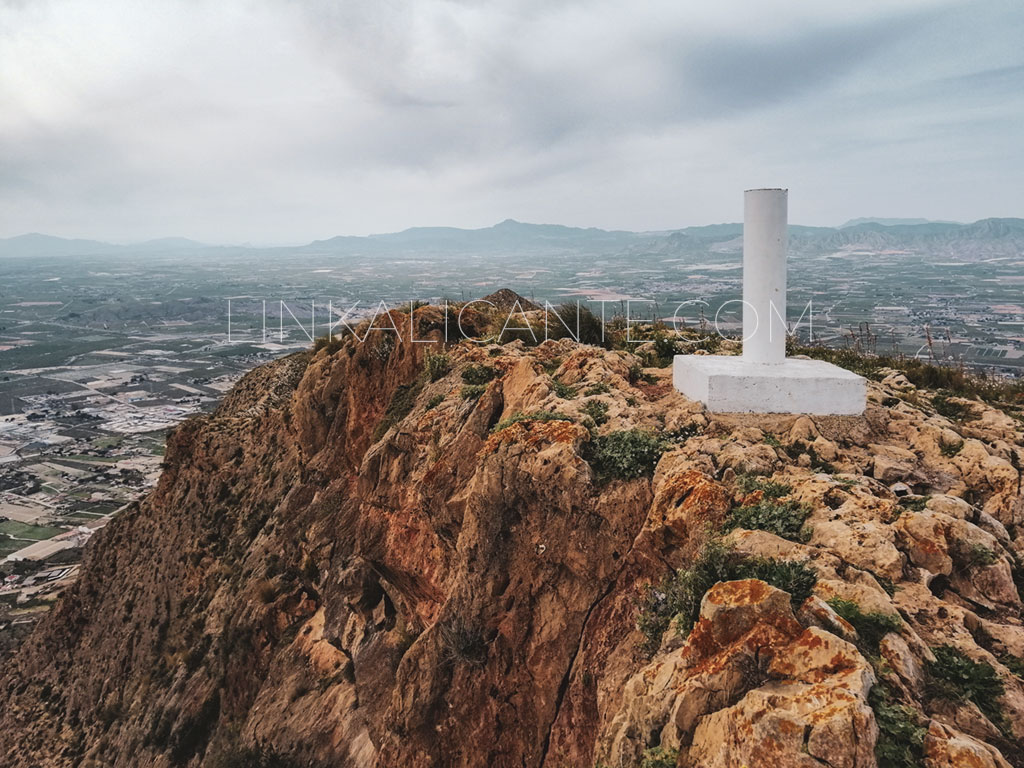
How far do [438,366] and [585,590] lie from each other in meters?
7.51

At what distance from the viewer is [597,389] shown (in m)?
10.3

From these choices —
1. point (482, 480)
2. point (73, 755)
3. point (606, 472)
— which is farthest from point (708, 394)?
point (73, 755)

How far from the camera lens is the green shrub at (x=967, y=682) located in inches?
180

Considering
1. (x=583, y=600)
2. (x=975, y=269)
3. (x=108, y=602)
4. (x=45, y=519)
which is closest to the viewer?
(x=583, y=600)

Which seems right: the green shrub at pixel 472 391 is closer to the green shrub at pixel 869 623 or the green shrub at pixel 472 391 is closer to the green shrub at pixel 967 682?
the green shrub at pixel 869 623

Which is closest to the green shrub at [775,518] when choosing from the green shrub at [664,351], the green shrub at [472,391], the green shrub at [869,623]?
the green shrub at [869,623]

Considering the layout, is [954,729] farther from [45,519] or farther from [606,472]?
[45,519]

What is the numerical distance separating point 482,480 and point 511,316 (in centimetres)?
853

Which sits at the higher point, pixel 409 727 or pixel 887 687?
pixel 887 687

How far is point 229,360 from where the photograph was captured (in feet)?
368

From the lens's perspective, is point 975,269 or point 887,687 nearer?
point 887,687

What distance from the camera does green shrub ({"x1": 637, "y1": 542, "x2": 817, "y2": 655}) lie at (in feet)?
17.9

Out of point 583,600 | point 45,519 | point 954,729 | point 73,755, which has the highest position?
point 954,729

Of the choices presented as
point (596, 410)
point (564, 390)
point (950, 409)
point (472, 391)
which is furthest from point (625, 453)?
point (950, 409)
